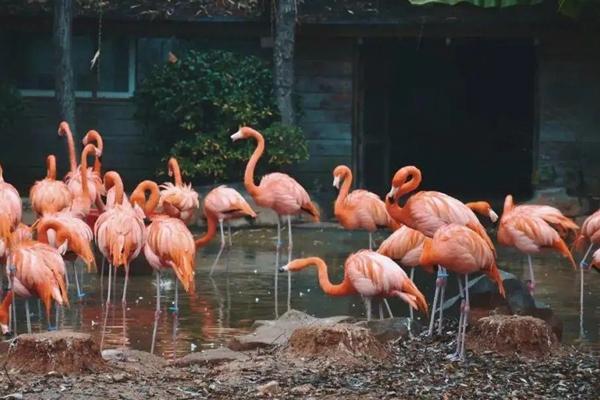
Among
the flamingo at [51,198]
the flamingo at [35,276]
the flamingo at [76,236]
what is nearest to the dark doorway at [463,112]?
the flamingo at [51,198]

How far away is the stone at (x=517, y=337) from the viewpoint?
8.16 meters

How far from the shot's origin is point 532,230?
1023 cm

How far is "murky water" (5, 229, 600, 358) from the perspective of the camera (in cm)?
917

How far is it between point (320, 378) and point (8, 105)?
1056 centimetres

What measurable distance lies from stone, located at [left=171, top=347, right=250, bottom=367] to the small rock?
796mm

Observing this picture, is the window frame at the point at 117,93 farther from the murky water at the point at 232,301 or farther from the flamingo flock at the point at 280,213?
the flamingo flock at the point at 280,213

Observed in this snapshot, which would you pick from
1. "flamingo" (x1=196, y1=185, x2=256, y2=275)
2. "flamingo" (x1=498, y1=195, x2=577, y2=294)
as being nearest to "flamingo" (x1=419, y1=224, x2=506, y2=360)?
"flamingo" (x1=498, y1=195, x2=577, y2=294)

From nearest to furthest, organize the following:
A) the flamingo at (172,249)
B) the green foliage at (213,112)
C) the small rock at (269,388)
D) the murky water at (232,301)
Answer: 1. the small rock at (269,388)
2. the murky water at (232,301)
3. the flamingo at (172,249)
4. the green foliage at (213,112)

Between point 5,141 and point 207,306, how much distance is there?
8.58 metres

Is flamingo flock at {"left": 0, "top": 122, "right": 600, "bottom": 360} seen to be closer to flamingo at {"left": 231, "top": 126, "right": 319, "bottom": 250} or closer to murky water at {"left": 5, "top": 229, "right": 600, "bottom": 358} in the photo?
flamingo at {"left": 231, "top": 126, "right": 319, "bottom": 250}

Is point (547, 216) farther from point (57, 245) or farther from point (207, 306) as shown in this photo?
point (57, 245)

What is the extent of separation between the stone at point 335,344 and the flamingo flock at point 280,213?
2.08ft

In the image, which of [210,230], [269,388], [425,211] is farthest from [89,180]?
[269,388]

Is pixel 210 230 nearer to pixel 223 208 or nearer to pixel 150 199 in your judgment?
pixel 223 208
